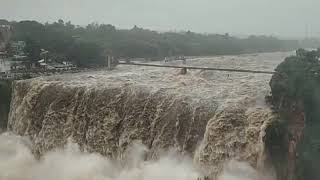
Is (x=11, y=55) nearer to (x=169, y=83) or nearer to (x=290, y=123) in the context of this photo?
(x=169, y=83)

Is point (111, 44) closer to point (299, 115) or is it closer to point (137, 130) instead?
point (137, 130)

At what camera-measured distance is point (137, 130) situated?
14664 millimetres

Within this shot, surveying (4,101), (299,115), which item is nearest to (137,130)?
(299,115)

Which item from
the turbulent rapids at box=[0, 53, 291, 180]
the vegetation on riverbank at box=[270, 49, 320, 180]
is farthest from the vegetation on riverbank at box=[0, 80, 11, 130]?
the vegetation on riverbank at box=[270, 49, 320, 180]

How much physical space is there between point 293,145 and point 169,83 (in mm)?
7476

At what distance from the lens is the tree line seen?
Result: 28.0m

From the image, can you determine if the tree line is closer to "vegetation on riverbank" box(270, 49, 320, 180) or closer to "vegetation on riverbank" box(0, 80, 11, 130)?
"vegetation on riverbank" box(0, 80, 11, 130)

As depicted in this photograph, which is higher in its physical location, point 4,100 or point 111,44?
point 111,44

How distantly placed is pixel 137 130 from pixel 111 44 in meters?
23.2

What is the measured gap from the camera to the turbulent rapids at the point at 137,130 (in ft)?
41.4

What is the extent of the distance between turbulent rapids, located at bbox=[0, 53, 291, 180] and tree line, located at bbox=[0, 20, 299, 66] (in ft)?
29.0

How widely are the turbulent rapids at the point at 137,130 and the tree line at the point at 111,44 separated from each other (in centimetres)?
883

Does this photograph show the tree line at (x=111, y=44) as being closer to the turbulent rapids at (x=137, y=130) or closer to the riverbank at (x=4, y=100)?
the riverbank at (x=4, y=100)

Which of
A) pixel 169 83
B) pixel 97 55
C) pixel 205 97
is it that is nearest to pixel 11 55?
pixel 97 55
